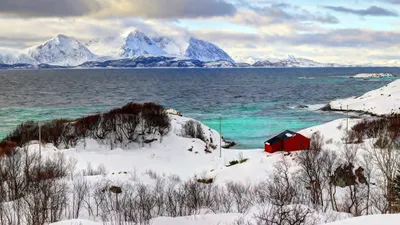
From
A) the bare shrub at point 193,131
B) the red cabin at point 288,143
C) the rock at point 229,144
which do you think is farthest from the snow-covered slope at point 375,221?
the rock at point 229,144

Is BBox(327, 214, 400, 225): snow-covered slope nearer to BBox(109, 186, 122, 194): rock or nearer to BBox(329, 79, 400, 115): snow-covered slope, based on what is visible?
BBox(109, 186, 122, 194): rock

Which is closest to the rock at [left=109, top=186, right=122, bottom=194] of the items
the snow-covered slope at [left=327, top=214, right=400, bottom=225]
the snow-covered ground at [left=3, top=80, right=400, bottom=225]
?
the snow-covered ground at [left=3, top=80, right=400, bottom=225]

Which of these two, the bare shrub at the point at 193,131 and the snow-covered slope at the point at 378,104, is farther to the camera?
the snow-covered slope at the point at 378,104

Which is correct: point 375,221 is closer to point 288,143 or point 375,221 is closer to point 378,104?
point 288,143

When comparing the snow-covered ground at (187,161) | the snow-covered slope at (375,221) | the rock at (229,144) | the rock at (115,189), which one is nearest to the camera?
the snow-covered slope at (375,221)

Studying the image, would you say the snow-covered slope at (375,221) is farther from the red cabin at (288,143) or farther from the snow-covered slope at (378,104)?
the snow-covered slope at (378,104)

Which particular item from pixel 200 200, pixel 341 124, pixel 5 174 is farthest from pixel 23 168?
pixel 341 124

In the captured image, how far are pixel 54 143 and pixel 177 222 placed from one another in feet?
108

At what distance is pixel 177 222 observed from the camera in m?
24.6

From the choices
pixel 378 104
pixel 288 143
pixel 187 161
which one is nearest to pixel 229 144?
pixel 187 161

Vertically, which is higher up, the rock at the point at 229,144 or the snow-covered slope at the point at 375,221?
the snow-covered slope at the point at 375,221

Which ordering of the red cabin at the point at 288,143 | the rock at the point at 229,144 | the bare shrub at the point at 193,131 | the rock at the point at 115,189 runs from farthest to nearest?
the rock at the point at 229,144
the bare shrub at the point at 193,131
the red cabin at the point at 288,143
the rock at the point at 115,189

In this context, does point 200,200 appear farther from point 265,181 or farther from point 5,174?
point 5,174

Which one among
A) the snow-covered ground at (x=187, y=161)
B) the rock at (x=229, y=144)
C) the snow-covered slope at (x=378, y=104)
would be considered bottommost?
the rock at (x=229, y=144)
